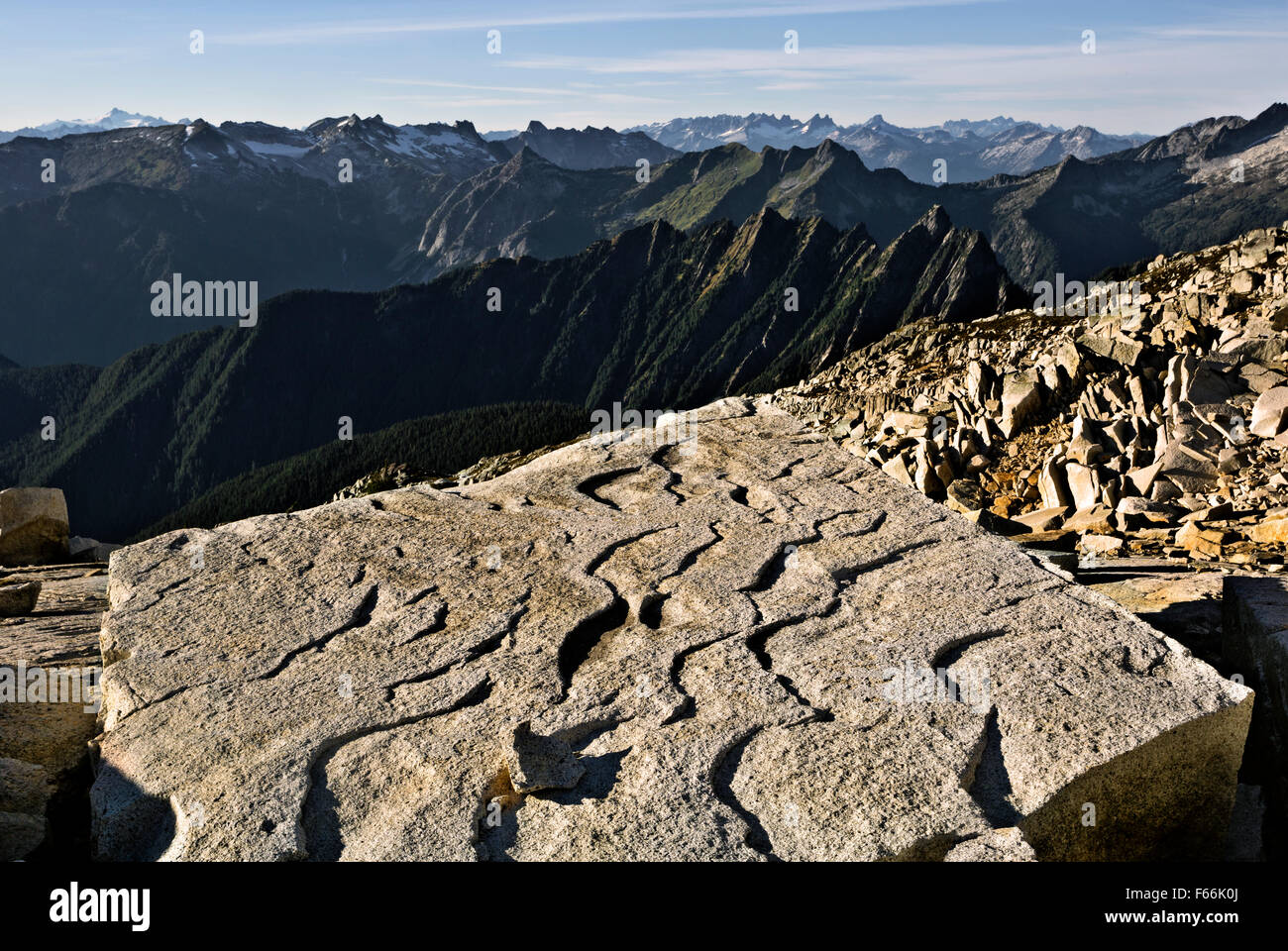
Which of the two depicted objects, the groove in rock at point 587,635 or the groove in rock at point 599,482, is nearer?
the groove in rock at point 587,635

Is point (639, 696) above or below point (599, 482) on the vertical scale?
below

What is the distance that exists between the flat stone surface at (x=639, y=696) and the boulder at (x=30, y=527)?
773 centimetres

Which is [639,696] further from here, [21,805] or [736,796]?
[21,805]

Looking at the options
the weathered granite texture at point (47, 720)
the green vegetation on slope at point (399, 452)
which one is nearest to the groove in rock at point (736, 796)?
the weathered granite texture at point (47, 720)

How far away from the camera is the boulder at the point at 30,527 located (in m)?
16.4

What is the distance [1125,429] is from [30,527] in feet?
64.1

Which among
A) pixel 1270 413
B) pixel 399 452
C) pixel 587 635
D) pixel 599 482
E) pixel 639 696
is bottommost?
pixel 399 452

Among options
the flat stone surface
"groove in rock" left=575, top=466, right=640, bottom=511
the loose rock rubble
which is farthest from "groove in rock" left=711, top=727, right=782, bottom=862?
the loose rock rubble

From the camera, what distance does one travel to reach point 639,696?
7.80 m

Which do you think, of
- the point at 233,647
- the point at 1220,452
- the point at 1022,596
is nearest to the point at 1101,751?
the point at 1022,596

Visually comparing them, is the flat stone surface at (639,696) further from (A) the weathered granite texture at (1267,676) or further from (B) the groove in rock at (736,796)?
(A) the weathered granite texture at (1267,676)

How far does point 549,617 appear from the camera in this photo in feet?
29.6

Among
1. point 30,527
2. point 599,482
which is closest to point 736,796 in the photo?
point 599,482

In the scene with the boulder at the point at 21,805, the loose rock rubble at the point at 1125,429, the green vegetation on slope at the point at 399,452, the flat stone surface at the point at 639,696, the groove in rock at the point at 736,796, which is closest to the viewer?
the groove in rock at the point at 736,796
